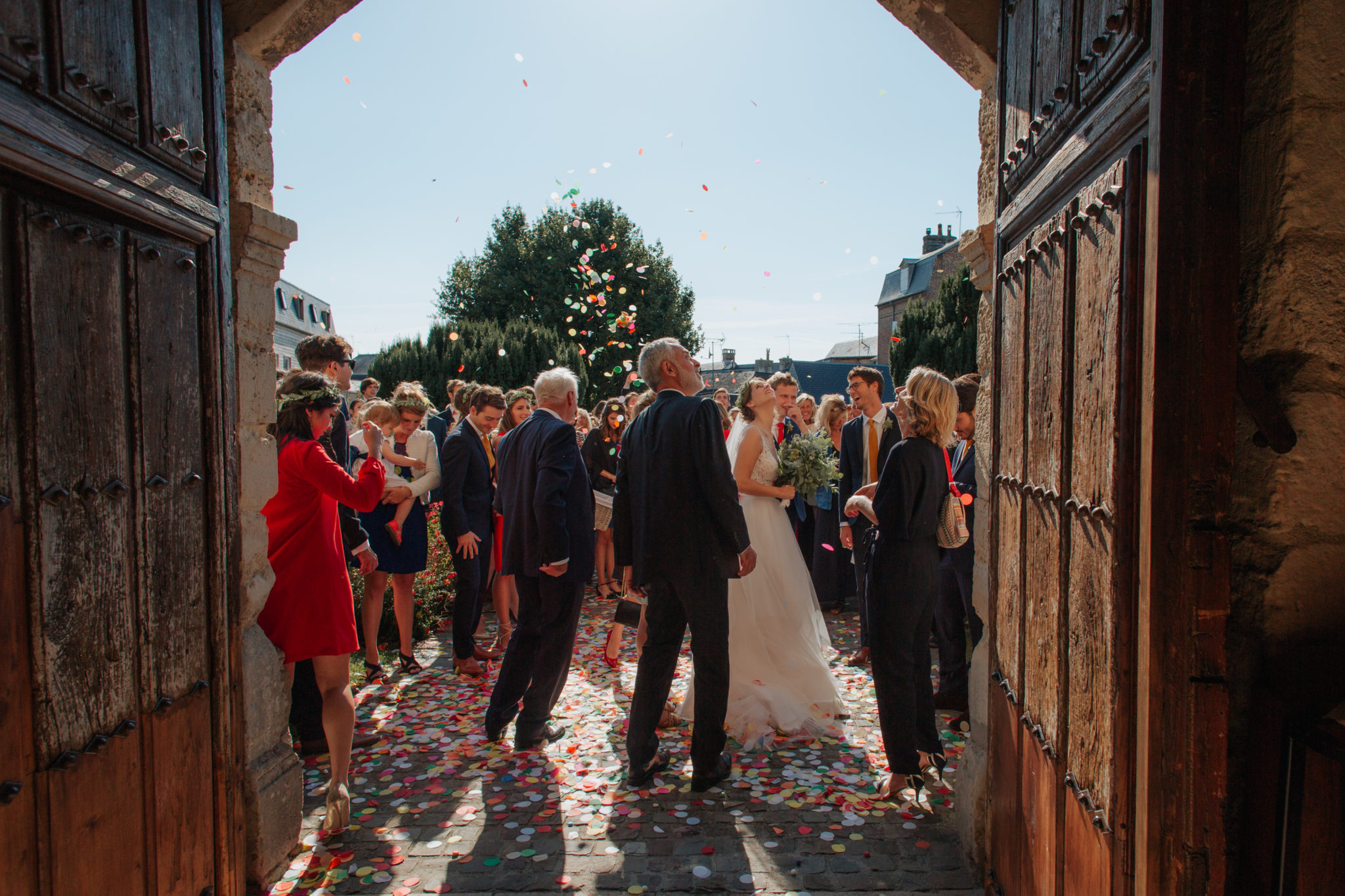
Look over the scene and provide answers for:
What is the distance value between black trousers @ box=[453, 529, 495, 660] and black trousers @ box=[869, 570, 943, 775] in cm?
307

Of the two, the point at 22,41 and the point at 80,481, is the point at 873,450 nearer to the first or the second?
the point at 80,481

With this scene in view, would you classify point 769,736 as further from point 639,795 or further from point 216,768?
point 216,768

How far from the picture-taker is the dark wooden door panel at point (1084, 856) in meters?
1.78

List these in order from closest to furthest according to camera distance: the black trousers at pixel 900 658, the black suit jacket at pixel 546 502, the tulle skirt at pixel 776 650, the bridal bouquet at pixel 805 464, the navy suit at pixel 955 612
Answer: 1. the black trousers at pixel 900 658
2. the black suit jacket at pixel 546 502
3. the tulle skirt at pixel 776 650
4. the navy suit at pixel 955 612
5. the bridal bouquet at pixel 805 464

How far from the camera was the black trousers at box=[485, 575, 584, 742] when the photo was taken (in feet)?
14.5

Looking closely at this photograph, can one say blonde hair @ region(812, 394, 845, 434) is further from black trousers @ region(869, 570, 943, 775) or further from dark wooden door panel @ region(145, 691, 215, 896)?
dark wooden door panel @ region(145, 691, 215, 896)

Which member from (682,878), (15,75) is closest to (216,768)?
(682,878)

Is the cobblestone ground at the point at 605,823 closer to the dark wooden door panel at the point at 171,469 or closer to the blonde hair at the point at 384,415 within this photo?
the dark wooden door panel at the point at 171,469

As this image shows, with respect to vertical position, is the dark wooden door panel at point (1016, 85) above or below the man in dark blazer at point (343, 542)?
above

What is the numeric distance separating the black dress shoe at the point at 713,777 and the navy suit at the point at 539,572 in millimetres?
1037

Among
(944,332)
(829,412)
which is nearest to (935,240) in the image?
(944,332)

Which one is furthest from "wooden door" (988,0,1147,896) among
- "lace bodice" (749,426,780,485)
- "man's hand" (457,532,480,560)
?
"man's hand" (457,532,480,560)

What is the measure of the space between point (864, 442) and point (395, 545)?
372cm

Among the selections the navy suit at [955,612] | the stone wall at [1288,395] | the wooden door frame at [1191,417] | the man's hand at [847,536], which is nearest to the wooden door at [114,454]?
the wooden door frame at [1191,417]
